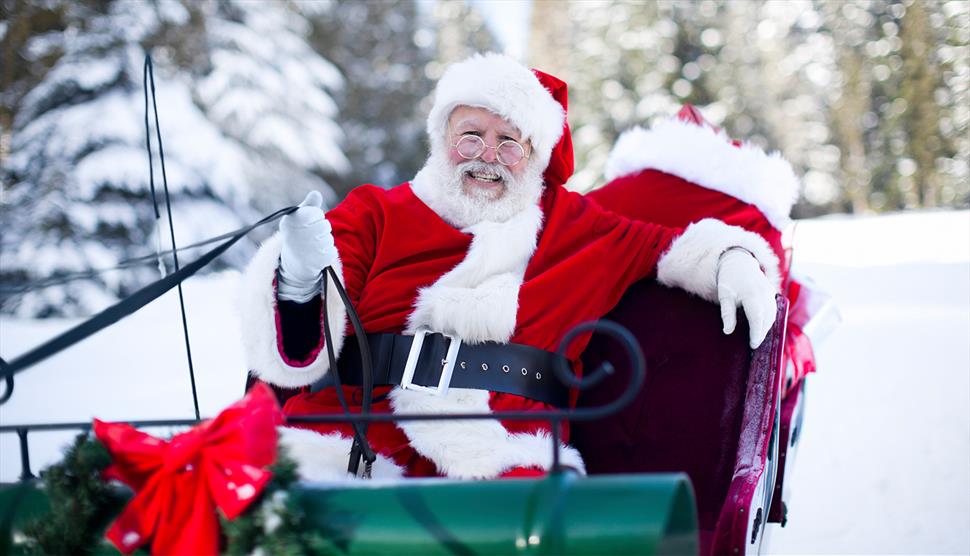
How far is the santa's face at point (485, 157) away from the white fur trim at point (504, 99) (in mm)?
28

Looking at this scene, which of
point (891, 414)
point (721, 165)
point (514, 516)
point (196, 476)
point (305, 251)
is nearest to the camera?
point (514, 516)

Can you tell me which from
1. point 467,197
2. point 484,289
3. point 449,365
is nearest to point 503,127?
point 467,197

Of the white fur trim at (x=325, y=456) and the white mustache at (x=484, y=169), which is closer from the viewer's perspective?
the white fur trim at (x=325, y=456)

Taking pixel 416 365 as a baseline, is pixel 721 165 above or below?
above

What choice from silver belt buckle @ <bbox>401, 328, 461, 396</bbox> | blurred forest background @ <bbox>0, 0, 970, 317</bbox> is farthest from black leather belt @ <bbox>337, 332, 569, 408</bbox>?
blurred forest background @ <bbox>0, 0, 970, 317</bbox>

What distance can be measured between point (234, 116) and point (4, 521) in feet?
33.5

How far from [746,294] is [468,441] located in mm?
834

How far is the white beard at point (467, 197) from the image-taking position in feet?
8.96

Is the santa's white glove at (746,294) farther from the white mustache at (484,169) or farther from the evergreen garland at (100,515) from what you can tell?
the evergreen garland at (100,515)

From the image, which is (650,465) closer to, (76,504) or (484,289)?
(484,289)

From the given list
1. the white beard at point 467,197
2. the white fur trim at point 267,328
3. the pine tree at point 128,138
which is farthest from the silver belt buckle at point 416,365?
the pine tree at point 128,138

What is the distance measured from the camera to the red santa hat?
278 centimetres

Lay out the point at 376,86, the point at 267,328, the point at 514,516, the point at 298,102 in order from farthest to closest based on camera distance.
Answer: the point at 376,86, the point at 298,102, the point at 267,328, the point at 514,516

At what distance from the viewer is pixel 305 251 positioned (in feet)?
7.06
